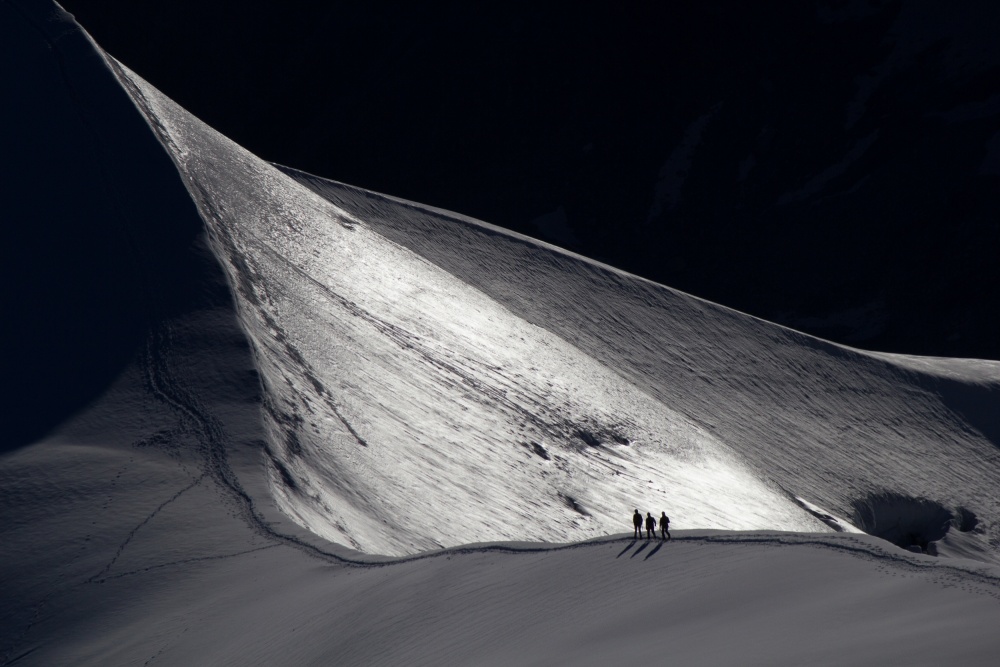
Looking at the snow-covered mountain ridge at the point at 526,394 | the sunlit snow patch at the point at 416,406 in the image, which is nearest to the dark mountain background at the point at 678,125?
the snow-covered mountain ridge at the point at 526,394

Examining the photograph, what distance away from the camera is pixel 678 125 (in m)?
98.2

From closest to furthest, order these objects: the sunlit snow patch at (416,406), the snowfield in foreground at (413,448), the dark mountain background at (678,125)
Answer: the snowfield in foreground at (413,448) < the sunlit snow patch at (416,406) < the dark mountain background at (678,125)

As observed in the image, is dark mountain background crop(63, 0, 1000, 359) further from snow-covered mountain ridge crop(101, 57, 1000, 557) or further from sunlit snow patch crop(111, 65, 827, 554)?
sunlit snow patch crop(111, 65, 827, 554)

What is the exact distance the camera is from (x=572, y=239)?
92875 millimetres

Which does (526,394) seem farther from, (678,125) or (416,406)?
(678,125)

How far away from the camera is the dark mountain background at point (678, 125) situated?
81312 millimetres

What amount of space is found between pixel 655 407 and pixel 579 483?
6493 mm

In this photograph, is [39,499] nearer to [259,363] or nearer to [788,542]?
[259,363]

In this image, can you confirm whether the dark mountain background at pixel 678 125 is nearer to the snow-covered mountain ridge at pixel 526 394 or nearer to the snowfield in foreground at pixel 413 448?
the snow-covered mountain ridge at pixel 526 394

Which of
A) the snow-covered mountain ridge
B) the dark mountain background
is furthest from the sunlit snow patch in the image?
the dark mountain background

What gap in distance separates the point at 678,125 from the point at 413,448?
258 feet

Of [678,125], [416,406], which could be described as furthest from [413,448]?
[678,125]

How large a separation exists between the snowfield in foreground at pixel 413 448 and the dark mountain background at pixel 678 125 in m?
44.8

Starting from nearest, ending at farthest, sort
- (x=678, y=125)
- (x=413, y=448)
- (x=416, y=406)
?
(x=413, y=448) < (x=416, y=406) < (x=678, y=125)
